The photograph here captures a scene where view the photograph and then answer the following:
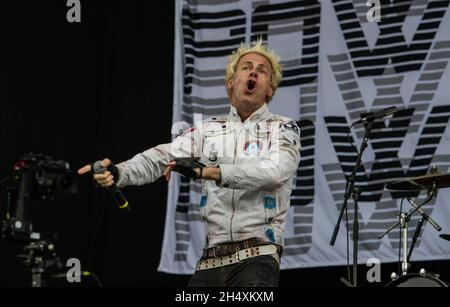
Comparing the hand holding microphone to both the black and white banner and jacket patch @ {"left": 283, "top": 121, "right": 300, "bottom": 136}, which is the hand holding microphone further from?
the black and white banner

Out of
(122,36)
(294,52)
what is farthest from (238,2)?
(122,36)

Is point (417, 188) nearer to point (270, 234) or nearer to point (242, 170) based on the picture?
point (270, 234)

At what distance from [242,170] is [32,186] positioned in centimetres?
114

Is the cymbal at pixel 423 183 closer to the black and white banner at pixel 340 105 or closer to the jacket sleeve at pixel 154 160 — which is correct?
the black and white banner at pixel 340 105

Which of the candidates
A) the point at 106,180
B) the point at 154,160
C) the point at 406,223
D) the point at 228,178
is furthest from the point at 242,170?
the point at 406,223

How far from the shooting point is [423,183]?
532 cm

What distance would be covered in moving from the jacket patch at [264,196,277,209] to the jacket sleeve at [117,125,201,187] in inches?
18.9

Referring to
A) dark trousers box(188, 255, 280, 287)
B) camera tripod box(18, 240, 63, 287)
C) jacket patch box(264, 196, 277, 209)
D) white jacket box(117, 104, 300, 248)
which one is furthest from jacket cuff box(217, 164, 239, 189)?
camera tripod box(18, 240, 63, 287)

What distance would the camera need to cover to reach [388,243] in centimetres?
588

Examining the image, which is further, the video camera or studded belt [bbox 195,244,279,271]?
the video camera

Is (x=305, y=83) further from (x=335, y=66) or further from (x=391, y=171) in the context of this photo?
(x=391, y=171)

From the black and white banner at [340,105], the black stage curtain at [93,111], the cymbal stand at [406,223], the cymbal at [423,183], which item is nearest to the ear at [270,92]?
the cymbal at [423,183]

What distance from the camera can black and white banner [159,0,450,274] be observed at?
19.4 ft

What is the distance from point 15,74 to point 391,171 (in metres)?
3.11
